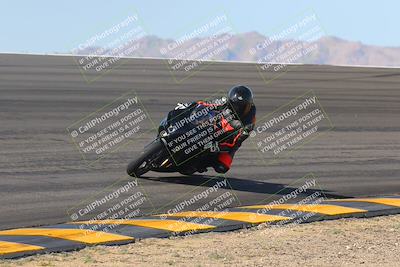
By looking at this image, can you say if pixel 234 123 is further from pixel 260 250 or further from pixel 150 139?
pixel 150 139

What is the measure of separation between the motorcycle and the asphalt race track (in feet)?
1.22

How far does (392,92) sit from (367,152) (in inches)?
517

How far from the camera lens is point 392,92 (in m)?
29.5

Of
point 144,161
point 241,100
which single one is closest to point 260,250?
point 241,100

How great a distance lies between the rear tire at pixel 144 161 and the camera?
12.8m

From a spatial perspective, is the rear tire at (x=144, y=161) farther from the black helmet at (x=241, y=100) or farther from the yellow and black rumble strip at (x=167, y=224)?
the yellow and black rumble strip at (x=167, y=224)

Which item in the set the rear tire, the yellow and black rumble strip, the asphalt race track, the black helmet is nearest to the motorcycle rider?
the black helmet

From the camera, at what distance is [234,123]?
41.5 ft

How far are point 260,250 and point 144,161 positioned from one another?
4107 mm

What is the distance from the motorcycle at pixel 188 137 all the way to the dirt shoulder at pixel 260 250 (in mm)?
2532

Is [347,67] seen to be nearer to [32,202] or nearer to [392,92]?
[392,92]

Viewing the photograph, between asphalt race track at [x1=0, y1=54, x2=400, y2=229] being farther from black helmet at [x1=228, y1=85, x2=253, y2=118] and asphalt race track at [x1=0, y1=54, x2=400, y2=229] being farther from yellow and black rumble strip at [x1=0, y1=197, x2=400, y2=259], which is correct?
black helmet at [x1=228, y1=85, x2=253, y2=118]

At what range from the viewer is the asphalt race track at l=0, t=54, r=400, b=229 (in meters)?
12.2

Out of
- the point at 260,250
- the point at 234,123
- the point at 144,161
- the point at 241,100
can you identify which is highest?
the point at 241,100
